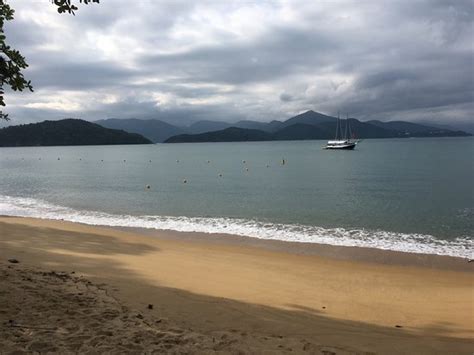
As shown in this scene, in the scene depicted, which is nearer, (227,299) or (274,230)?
(227,299)

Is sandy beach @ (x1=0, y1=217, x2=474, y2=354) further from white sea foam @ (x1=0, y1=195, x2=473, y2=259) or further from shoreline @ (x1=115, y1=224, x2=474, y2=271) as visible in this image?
white sea foam @ (x1=0, y1=195, x2=473, y2=259)

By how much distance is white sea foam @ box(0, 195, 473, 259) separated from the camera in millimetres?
16359

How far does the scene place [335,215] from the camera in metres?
23.4

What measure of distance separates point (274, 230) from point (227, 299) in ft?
37.2

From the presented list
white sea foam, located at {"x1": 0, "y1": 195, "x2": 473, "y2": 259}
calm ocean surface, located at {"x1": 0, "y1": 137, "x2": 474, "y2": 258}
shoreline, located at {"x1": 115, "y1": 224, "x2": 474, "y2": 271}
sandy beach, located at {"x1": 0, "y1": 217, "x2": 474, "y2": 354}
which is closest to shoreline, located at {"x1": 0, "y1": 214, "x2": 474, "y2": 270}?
shoreline, located at {"x1": 115, "y1": 224, "x2": 474, "y2": 271}

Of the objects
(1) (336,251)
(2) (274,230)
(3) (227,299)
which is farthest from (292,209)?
(3) (227,299)

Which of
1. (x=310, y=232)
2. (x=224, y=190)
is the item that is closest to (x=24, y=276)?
(x=310, y=232)

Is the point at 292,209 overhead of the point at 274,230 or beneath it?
overhead

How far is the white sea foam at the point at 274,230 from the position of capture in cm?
1636

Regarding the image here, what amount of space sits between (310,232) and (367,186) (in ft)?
70.8

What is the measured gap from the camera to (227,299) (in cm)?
872

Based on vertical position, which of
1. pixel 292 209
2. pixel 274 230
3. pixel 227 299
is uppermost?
pixel 227 299

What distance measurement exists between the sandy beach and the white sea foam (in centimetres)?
142

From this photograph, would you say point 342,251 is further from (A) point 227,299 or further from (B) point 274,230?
(A) point 227,299
